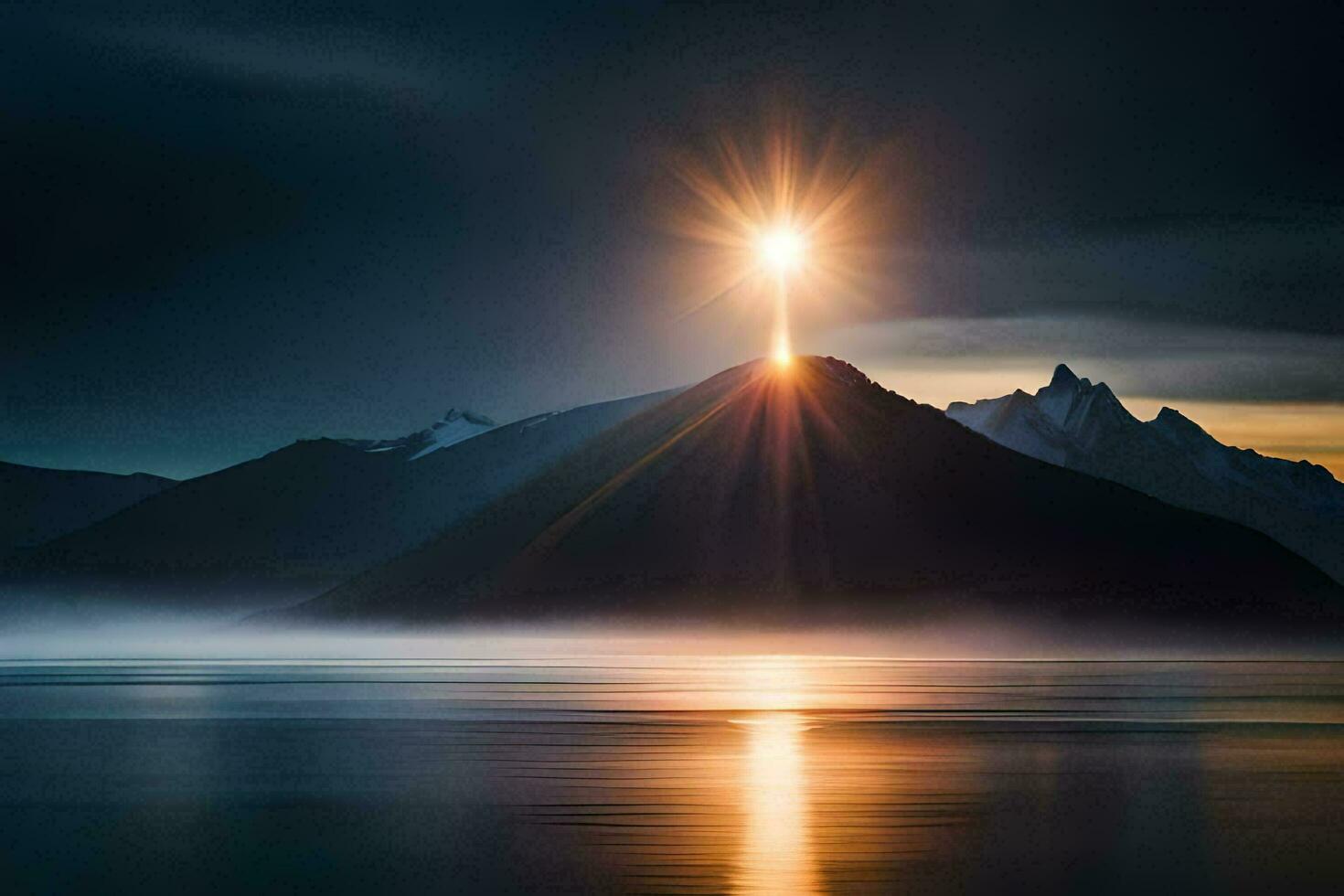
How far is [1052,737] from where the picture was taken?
70.4 metres

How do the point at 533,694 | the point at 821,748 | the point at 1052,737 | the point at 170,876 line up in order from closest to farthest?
the point at 170,876
the point at 821,748
the point at 1052,737
the point at 533,694

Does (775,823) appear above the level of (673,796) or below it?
below

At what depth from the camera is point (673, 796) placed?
47.4m

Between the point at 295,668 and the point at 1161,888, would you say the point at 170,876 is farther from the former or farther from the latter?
the point at 295,668

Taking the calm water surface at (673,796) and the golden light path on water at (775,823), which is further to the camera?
the calm water surface at (673,796)

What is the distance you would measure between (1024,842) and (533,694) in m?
70.0

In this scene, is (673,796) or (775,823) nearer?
(775,823)

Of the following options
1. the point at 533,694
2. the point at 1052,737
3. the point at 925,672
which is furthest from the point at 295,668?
the point at 1052,737

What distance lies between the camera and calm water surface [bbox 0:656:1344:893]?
35.1 metres

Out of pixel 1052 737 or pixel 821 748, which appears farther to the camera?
pixel 1052 737

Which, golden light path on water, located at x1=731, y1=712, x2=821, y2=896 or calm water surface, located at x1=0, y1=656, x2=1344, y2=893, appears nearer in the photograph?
golden light path on water, located at x1=731, y1=712, x2=821, y2=896

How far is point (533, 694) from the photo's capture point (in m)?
107

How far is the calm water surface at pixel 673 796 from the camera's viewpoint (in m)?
35.1

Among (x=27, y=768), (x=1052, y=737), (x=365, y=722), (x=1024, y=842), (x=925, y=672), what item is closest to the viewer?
(x=1024, y=842)
